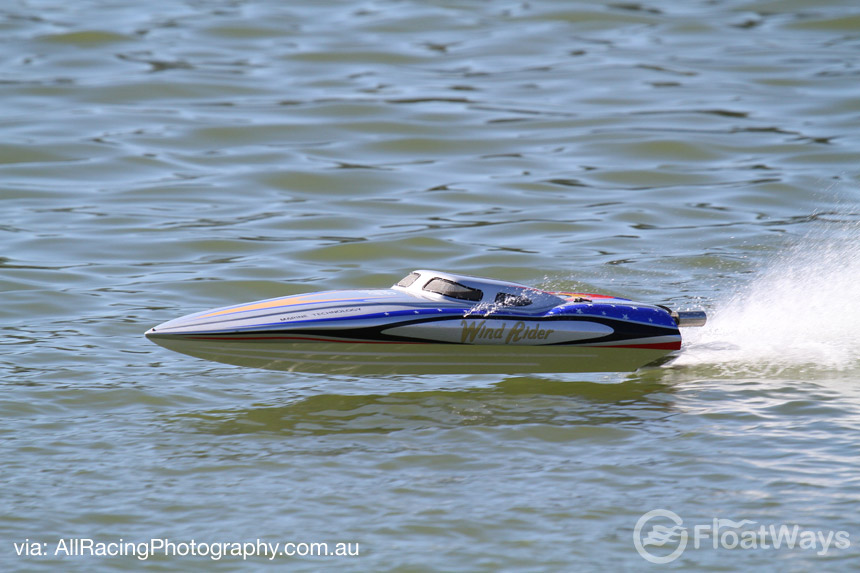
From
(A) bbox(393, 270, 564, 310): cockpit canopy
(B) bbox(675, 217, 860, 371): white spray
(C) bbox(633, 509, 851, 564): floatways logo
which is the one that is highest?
(A) bbox(393, 270, 564, 310): cockpit canopy

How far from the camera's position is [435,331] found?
26.7 feet

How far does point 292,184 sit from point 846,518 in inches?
460

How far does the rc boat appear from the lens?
7.94 metres

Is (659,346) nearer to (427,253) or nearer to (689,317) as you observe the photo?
(689,317)

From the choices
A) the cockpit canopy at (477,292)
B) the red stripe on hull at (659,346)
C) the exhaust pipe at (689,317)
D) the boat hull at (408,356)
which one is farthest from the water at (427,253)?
the cockpit canopy at (477,292)

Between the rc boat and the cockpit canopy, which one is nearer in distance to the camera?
the rc boat

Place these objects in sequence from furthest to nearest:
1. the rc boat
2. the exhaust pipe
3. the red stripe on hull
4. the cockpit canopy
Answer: the exhaust pipe → the red stripe on hull → the cockpit canopy → the rc boat

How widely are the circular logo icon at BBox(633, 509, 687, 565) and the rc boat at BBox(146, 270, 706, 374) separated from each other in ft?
7.40

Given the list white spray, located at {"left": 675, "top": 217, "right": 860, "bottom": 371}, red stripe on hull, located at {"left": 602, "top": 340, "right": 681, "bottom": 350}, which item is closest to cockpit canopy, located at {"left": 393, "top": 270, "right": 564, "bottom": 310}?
red stripe on hull, located at {"left": 602, "top": 340, "right": 681, "bottom": 350}

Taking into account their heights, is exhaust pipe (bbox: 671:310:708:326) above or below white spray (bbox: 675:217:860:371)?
Result: above

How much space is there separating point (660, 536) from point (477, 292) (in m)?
2.76

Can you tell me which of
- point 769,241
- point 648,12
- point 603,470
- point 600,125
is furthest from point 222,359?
point 648,12

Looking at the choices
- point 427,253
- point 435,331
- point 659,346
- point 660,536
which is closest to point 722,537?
point 660,536

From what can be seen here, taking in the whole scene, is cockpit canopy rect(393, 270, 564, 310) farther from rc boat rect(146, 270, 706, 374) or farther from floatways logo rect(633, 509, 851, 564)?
floatways logo rect(633, 509, 851, 564)
